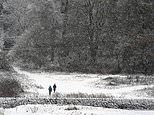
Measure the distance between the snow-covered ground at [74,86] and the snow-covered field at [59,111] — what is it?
25.8 feet

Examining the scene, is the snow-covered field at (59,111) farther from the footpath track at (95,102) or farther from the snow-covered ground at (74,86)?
the snow-covered ground at (74,86)

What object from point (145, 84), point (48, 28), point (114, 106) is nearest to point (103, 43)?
point (48, 28)

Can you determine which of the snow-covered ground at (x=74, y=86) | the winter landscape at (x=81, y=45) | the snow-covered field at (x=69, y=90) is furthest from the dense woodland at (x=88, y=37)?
the snow-covered field at (x=69, y=90)

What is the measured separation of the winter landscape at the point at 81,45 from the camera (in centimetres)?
5259

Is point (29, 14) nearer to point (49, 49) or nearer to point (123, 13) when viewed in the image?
point (49, 49)

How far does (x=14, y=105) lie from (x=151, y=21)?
4831cm

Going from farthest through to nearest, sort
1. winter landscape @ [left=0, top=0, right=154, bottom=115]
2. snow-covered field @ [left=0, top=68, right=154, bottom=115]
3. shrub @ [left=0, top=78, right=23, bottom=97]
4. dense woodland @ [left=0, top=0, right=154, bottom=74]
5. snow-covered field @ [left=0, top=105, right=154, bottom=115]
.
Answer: dense woodland @ [left=0, top=0, right=154, bottom=74] → winter landscape @ [left=0, top=0, right=154, bottom=115] → shrub @ [left=0, top=78, right=23, bottom=97] → snow-covered field @ [left=0, top=68, right=154, bottom=115] → snow-covered field @ [left=0, top=105, right=154, bottom=115]

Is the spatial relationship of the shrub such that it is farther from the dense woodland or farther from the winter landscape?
the dense woodland

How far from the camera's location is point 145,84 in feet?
153

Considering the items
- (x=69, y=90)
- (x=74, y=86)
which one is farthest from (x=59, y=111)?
(x=74, y=86)

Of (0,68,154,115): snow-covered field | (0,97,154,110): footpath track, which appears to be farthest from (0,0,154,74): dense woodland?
(0,97,154,110): footpath track

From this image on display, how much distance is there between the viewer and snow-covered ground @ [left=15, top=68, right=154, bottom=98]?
40.7 m

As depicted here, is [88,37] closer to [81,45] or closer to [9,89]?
[81,45]

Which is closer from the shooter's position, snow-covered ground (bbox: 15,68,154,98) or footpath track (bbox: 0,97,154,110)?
footpath track (bbox: 0,97,154,110)
